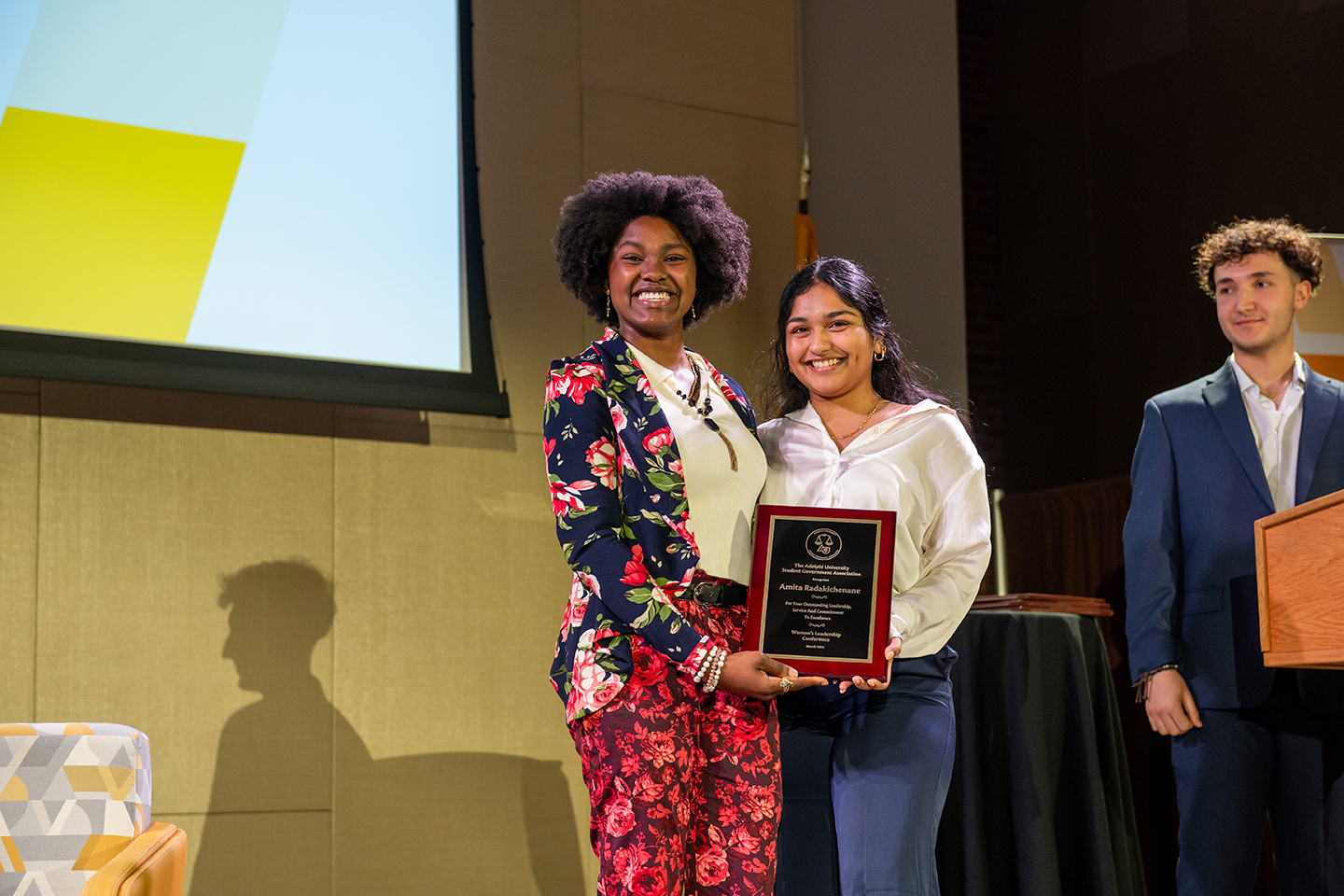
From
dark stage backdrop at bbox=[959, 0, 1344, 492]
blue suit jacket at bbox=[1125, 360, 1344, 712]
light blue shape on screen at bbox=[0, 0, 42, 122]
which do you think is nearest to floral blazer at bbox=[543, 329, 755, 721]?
blue suit jacket at bbox=[1125, 360, 1344, 712]

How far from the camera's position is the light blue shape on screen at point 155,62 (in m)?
3.36

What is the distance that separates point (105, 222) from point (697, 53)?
218 centimetres

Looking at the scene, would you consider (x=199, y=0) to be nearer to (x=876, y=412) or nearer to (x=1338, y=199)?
(x=876, y=412)

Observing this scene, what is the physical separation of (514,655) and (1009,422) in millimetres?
4062

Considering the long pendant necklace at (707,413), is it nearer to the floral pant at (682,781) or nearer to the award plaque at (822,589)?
the award plaque at (822,589)

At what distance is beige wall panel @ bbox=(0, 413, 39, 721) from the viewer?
317 cm

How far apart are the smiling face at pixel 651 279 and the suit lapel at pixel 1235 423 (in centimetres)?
123

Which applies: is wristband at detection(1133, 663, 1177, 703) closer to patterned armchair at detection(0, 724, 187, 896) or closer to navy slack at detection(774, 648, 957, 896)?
navy slack at detection(774, 648, 957, 896)

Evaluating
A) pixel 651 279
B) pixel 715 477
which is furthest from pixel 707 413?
pixel 651 279

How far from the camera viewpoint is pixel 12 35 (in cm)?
331

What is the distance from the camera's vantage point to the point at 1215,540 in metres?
2.53

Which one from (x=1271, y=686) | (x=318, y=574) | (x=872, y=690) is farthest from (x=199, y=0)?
(x=1271, y=686)

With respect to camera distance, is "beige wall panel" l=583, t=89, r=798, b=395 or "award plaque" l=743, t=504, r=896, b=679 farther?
"beige wall panel" l=583, t=89, r=798, b=395

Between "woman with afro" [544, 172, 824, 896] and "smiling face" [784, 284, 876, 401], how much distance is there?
179 millimetres
